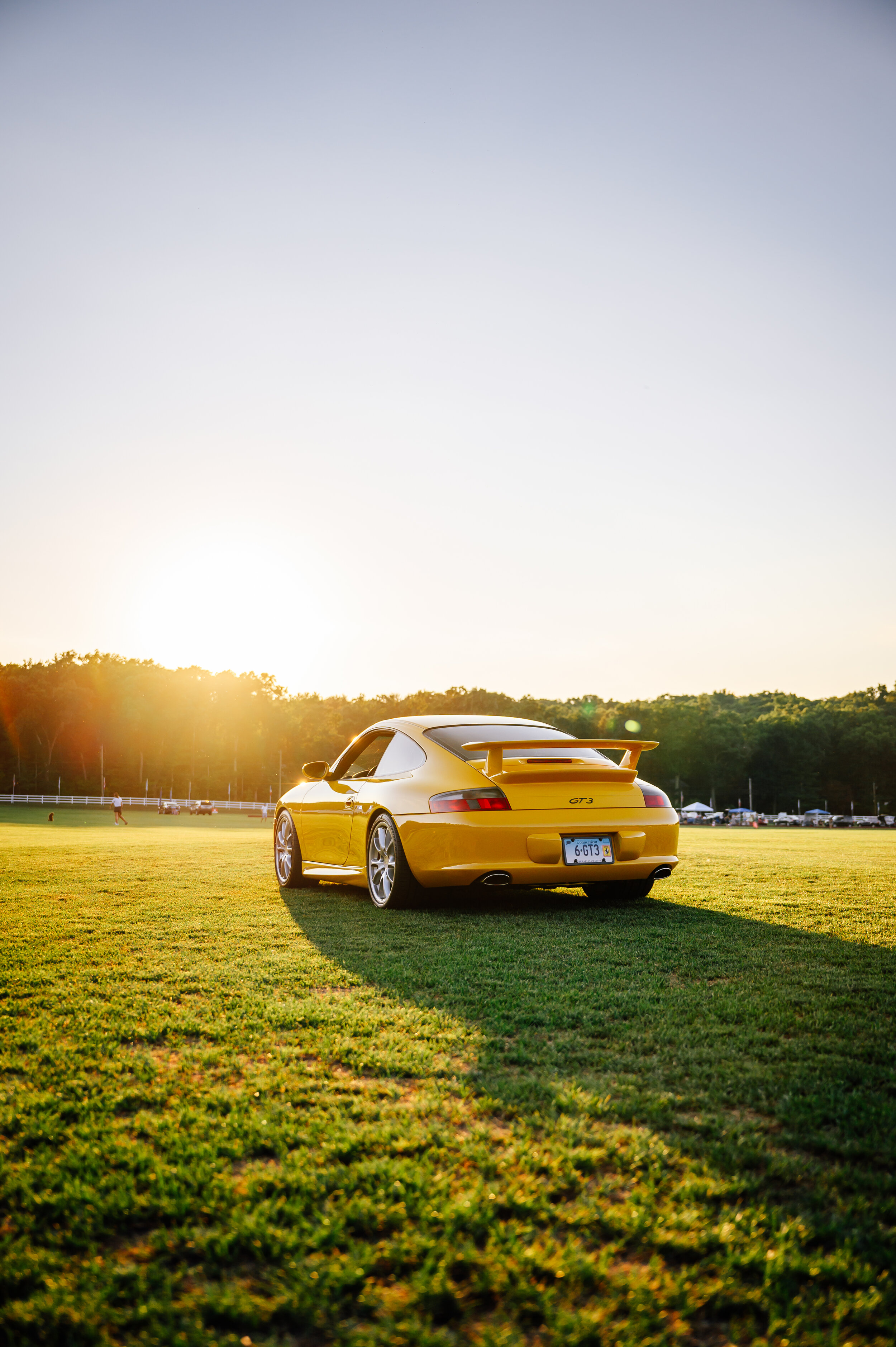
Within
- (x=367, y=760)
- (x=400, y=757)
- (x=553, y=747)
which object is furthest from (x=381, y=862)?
(x=553, y=747)

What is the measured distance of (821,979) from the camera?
4.20 m

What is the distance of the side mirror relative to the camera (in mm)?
8102

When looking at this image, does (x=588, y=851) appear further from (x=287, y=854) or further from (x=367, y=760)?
(x=287, y=854)

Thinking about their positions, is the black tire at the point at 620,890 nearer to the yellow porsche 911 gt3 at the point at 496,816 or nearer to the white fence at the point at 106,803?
the yellow porsche 911 gt3 at the point at 496,816

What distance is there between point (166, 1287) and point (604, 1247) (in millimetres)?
878

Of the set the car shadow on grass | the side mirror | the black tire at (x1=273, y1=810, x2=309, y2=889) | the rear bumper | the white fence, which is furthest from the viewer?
the white fence

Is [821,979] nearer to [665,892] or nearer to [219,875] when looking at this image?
[665,892]

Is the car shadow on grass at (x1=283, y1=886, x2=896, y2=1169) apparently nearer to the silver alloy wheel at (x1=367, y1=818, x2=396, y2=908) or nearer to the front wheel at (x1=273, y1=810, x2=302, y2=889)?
the silver alloy wheel at (x1=367, y1=818, x2=396, y2=908)

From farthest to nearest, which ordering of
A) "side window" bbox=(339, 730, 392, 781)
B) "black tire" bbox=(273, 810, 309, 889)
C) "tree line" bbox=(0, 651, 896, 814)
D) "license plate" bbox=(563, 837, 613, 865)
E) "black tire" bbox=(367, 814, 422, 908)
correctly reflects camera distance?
"tree line" bbox=(0, 651, 896, 814) < "black tire" bbox=(273, 810, 309, 889) < "side window" bbox=(339, 730, 392, 781) < "black tire" bbox=(367, 814, 422, 908) < "license plate" bbox=(563, 837, 613, 865)

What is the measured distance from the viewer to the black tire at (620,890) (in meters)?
7.20

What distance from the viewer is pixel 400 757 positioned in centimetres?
704

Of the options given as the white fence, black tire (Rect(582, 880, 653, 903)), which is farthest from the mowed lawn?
the white fence

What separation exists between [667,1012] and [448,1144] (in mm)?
1635

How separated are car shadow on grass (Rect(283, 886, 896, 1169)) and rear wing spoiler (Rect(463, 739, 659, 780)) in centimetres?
113
